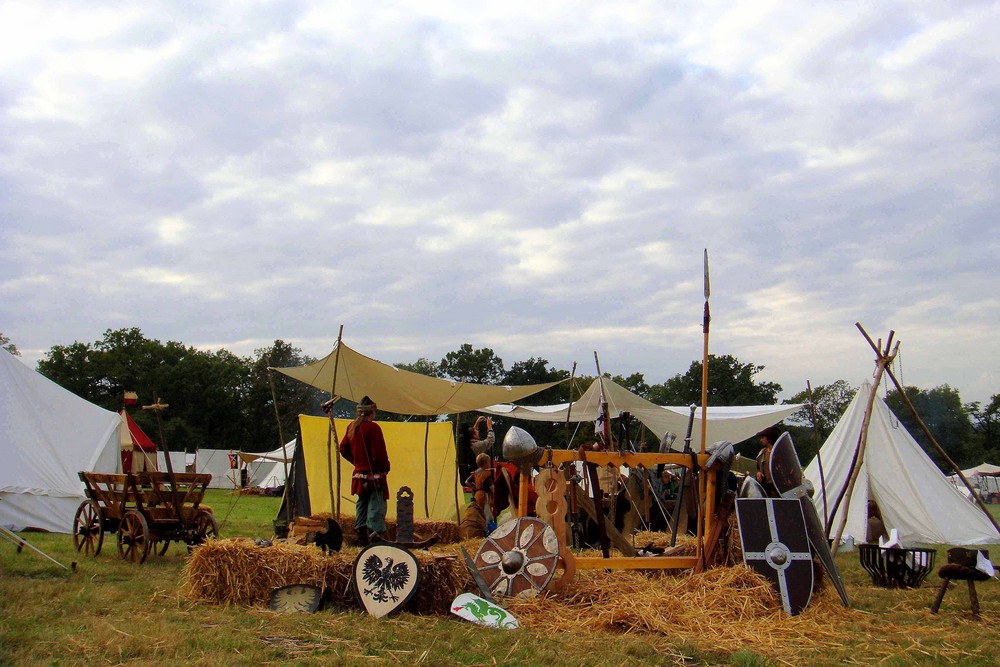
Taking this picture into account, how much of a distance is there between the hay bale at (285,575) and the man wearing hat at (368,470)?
4.35ft

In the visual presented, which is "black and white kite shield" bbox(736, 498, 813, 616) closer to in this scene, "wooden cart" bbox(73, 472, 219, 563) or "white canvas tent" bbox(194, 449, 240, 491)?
"wooden cart" bbox(73, 472, 219, 563)

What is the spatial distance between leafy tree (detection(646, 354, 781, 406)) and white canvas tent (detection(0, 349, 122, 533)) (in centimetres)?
3971

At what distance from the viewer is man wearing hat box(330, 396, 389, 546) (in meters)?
6.07

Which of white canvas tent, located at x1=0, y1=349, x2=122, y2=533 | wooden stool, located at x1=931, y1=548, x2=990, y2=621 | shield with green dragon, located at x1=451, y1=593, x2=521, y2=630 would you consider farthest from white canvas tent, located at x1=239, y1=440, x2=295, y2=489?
wooden stool, located at x1=931, y1=548, x2=990, y2=621

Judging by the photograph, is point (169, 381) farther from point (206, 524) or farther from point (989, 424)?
point (989, 424)

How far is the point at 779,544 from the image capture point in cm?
482

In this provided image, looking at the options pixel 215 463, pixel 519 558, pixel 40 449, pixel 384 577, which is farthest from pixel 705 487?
pixel 215 463

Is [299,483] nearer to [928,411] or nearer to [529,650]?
[529,650]

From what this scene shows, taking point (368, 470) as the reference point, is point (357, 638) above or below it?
below

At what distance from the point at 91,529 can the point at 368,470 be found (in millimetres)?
2764

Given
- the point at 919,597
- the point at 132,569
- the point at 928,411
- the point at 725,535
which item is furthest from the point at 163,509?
the point at 928,411

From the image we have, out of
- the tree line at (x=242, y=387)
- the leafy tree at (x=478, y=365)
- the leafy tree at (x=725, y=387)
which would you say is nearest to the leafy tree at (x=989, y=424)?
the tree line at (x=242, y=387)

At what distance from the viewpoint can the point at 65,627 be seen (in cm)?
386

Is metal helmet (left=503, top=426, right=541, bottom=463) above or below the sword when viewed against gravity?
above
